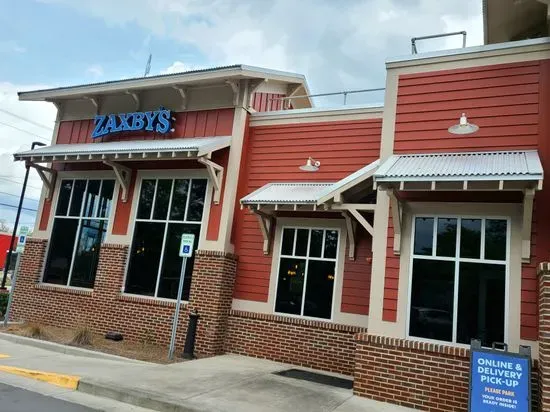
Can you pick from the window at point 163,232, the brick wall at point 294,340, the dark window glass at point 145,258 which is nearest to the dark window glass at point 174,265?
the window at point 163,232

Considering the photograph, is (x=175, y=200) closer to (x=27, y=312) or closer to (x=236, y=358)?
(x=236, y=358)

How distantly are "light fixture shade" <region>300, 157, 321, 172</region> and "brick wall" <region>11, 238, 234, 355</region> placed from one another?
2869mm

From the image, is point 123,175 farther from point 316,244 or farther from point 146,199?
point 316,244

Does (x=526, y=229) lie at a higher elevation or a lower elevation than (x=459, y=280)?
higher

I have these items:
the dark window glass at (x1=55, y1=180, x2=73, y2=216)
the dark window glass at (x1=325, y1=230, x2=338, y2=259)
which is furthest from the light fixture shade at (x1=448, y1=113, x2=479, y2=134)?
the dark window glass at (x1=55, y1=180, x2=73, y2=216)

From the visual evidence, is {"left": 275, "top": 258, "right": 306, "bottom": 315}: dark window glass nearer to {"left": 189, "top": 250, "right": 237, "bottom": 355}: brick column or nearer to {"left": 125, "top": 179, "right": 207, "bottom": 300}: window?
{"left": 189, "top": 250, "right": 237, "bottom": 355}: brick column

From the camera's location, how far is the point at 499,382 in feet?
20.9

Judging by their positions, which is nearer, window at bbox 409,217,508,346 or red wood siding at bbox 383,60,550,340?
red wood siding at bbox 383,60,550,340

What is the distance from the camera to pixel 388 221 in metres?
8.34

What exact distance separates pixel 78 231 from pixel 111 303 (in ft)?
8.46

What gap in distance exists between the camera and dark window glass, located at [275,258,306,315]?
34.2 ft

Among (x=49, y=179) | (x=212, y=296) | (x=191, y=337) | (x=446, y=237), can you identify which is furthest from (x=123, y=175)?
(x=446, y=237)

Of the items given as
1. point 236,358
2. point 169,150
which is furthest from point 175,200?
point 236,358

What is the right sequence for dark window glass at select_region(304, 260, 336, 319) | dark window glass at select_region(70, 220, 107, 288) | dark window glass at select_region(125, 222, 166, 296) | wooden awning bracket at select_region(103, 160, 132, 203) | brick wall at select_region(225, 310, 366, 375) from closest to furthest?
brick wall at select_region(225, 310, 366, 375) < dark window glass at select_region(304, 260, 336, 319) < dark window glass at select_region(125, 222, 166, 296) < wooden awning bracket at select_region(103, 160, 132, 203) < dark window glass at select_region(70, 220, 107, 288)
